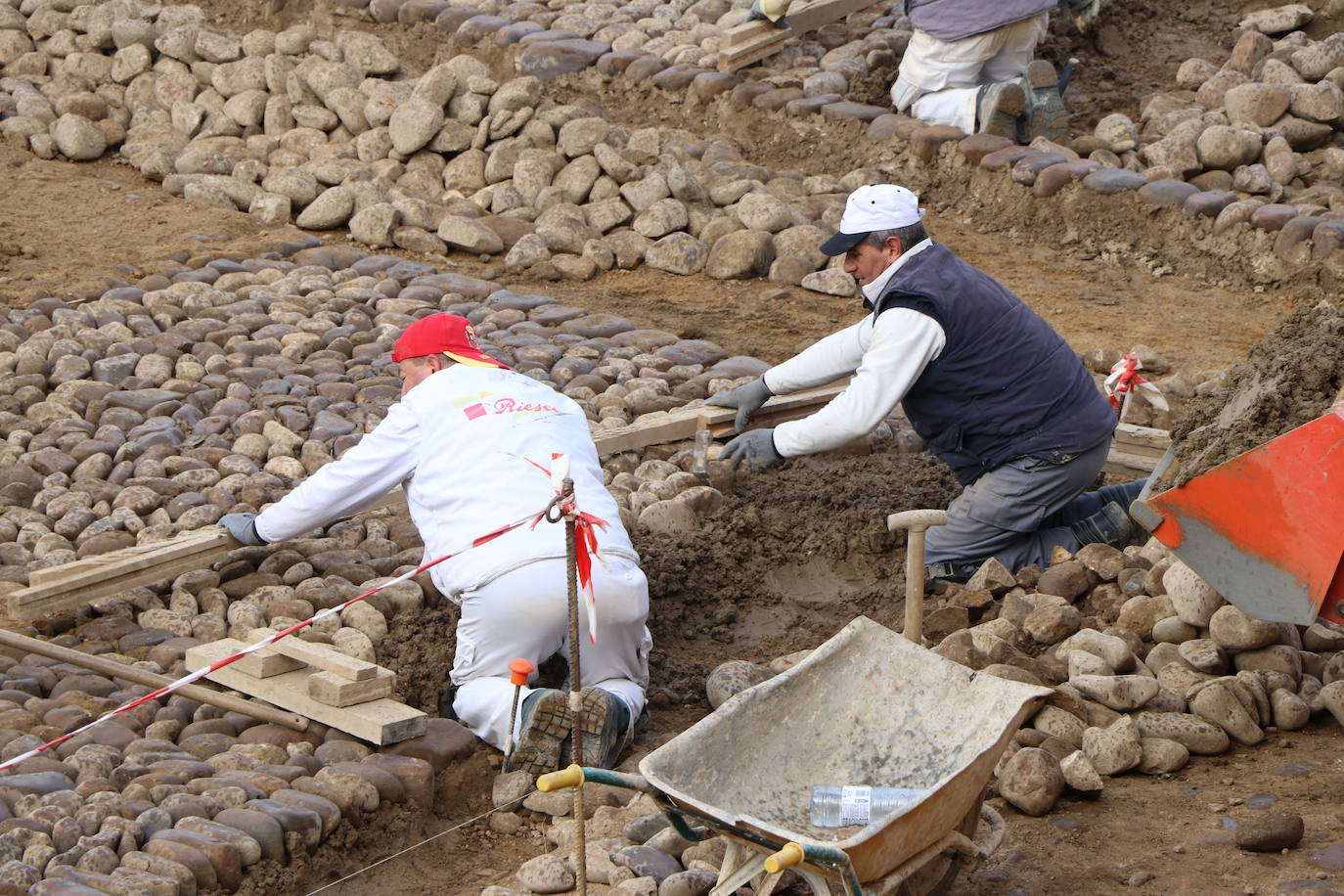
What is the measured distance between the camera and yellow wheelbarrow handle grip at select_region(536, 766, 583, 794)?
2527 millimetres

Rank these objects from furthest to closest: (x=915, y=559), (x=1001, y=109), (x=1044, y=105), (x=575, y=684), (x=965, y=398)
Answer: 1. (x=1044, y=105)
2. (x=1001, y=109)
3. (x=965, y=398)
4. (x=915, y=559)
5. (x=575, y=684)

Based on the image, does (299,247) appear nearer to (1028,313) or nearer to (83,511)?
(83,511)

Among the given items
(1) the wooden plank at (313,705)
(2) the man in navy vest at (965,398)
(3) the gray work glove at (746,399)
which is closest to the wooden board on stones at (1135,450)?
(2) the man in navy vest at (965,398)

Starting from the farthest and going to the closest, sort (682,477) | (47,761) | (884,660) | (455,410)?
(682,477), (455,410), (47,761), (884,660)

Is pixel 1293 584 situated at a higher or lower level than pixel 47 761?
higher

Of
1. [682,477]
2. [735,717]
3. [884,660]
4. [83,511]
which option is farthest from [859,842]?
[83,511]

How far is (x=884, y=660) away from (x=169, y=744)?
1898 millimetres

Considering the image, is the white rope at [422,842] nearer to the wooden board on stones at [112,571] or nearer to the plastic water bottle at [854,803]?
the plastic water bottle at [854,803]

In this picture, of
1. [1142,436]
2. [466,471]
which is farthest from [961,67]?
[466,471]

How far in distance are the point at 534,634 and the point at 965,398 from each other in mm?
1774

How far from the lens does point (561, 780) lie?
2570 millimetres

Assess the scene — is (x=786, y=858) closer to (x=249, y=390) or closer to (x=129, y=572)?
(x=129, y=572)

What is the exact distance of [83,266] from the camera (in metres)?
7.60

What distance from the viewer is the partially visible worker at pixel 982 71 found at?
8776 millimetres
